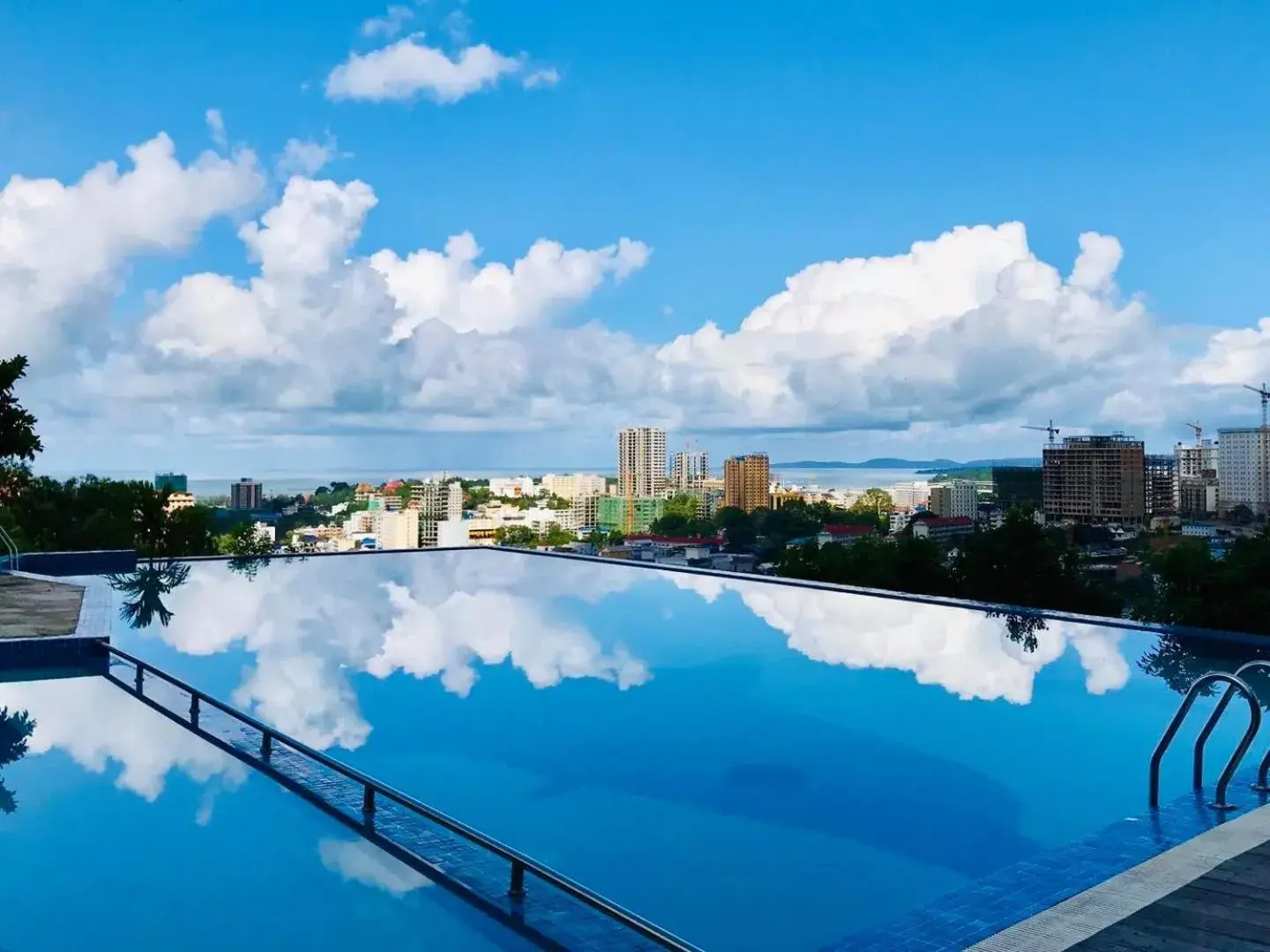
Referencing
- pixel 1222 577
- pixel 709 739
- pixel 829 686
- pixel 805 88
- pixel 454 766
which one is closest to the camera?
pixel 454 766

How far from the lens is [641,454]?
2975 centimetres

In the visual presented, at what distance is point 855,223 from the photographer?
25.2 metres

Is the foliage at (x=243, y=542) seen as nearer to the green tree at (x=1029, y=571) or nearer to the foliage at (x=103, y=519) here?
the foliage at (x=103, y=519)

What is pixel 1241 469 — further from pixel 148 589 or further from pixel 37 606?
pixel 37 606

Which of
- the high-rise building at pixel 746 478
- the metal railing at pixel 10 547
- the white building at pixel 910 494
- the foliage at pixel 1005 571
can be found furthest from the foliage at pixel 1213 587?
the high-rise building at pixel 746 478

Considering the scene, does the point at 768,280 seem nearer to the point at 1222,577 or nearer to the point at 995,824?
the point at 1222,577

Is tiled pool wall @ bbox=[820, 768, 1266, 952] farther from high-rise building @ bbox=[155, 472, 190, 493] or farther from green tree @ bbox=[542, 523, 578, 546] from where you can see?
high-rise building @ bbox=[155, 472, 190, 493]

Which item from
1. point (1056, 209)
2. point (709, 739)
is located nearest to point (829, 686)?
point (709, 739)

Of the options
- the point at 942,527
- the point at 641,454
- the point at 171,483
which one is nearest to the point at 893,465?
the point at 641,454

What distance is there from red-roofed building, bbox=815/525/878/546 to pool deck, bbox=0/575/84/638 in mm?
8337

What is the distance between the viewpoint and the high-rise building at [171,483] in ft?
50.9

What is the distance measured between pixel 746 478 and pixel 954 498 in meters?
7.68

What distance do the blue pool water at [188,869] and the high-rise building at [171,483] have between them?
37.2 ft

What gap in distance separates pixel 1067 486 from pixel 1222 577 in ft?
23.9
